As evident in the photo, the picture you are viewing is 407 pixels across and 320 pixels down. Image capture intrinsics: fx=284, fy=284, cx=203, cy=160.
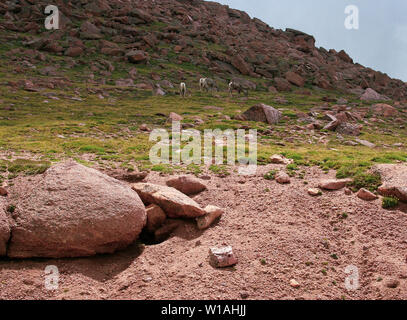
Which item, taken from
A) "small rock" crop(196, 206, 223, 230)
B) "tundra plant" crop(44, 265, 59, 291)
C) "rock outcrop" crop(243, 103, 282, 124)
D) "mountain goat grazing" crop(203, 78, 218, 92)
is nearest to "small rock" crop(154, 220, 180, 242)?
"small rock" crop(196, 206, 223, 230)

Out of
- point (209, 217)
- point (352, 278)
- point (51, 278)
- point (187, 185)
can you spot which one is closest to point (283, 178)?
point (187, 185)

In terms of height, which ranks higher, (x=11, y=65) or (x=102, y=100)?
(x=11, y=65)

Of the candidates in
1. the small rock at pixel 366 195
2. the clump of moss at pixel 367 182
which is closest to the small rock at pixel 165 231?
the small rock at pixel 366 195

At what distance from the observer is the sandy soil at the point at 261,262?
21.5ft

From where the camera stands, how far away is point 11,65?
43.7 meters

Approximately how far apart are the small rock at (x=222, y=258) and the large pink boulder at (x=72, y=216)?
8.49 ft

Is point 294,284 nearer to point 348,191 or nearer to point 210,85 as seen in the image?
point 348,191

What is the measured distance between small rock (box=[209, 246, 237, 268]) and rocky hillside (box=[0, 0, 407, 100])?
140 ft

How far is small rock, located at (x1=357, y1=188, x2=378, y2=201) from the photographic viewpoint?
9.57 metres

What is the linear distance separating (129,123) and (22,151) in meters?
12.3

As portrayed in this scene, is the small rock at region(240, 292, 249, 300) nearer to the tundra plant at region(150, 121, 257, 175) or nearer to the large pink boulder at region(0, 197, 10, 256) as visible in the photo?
the large pink boulder at region(0, 197, 10, 256)

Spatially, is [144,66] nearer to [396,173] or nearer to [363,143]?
[363,143]

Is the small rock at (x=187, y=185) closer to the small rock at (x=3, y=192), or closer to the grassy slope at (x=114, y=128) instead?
the grassy slope at (x=114, y=128)

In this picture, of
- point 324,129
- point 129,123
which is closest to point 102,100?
point 129,123
